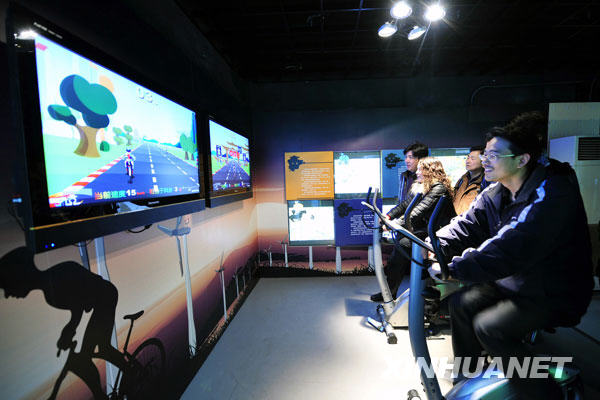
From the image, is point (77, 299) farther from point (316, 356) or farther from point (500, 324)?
point (500, 324)

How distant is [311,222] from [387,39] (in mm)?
2873

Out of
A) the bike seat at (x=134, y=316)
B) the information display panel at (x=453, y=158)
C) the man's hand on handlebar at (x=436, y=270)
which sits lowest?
the bike seat at (x=134, y=316)

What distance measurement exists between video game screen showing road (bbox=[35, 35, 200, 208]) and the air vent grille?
504cm

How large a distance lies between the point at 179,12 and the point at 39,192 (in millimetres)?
2112

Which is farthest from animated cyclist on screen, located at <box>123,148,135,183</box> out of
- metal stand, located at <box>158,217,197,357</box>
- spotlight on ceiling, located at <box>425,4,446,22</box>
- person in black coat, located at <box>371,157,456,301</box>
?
spotlight on ceiling, located at <box>425,4,446,22</box>

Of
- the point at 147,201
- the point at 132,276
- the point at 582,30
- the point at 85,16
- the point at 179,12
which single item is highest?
the point at 582,30

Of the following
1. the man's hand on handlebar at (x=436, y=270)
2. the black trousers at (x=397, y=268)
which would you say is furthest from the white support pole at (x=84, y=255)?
the black trousers at (x=397, y=268)

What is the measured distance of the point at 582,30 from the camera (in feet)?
10.1

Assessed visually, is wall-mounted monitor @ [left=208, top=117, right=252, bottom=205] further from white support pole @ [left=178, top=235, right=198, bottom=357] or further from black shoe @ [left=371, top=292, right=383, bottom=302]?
black shoe @ [left=371, top=292, right=383, bottom=302]

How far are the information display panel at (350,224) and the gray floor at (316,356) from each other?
1.08 meters

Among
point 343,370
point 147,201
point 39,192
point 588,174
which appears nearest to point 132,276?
point 147,201

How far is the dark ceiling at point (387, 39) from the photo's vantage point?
2.64 metres

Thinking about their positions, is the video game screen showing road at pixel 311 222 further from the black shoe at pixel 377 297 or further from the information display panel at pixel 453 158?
the information display panel at pixel 453 158

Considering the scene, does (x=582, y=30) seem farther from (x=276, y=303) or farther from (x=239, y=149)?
(x=276, y=303)
